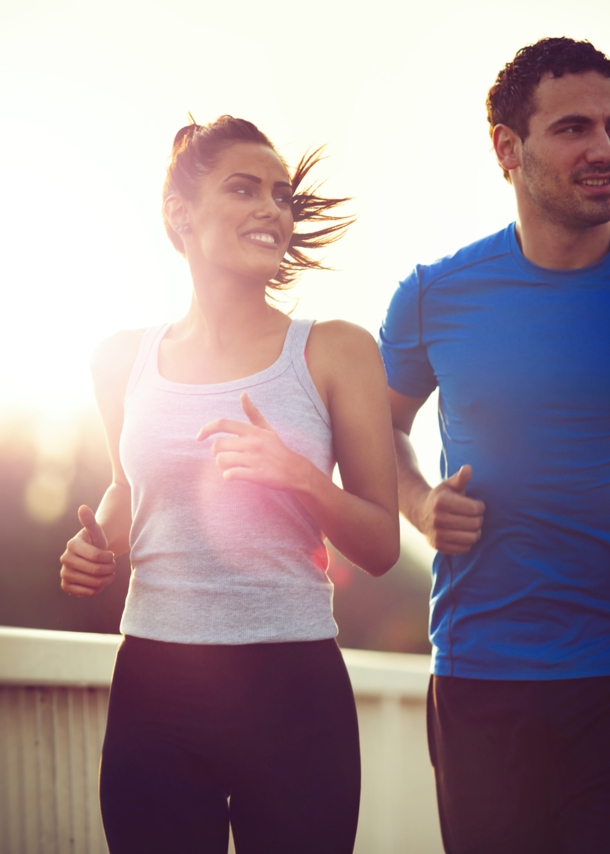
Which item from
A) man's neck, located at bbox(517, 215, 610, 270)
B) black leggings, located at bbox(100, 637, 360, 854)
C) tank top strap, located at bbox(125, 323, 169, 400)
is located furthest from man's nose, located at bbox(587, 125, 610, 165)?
black leggings, located at bbox(100, 637, 360, 854)

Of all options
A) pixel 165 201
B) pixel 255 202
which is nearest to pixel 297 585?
pixel 255 202

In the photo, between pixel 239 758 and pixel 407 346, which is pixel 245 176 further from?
pixel 239 758

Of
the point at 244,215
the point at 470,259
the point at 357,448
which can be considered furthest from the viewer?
the point at 470,259

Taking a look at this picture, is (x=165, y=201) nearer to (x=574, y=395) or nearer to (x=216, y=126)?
(x=216, y=126)

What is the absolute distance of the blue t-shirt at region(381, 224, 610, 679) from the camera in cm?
160

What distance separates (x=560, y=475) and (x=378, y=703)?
1491mm

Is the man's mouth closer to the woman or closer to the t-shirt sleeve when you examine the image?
the t-shirt sleeve

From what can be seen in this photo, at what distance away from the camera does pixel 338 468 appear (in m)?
1.56

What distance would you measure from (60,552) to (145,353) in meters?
9.99

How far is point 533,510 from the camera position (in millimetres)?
1624

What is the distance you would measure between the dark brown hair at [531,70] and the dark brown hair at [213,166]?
0.42 m

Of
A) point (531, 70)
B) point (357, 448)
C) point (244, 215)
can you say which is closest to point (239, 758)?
point (357, 448)

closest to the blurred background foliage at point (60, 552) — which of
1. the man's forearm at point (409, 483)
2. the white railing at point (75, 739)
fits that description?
the white railing at point (75, 739)

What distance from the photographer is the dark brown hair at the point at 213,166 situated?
5.56 feet
